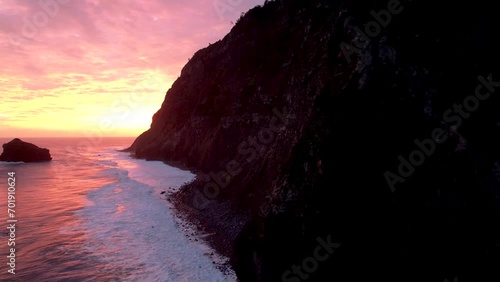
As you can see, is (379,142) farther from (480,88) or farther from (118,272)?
(118,272)

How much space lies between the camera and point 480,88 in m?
8.84

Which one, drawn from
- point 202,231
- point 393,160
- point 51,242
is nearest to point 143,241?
point 202,231

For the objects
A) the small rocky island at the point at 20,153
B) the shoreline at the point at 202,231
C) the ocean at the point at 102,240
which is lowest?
the shoreline at the point at 202,231

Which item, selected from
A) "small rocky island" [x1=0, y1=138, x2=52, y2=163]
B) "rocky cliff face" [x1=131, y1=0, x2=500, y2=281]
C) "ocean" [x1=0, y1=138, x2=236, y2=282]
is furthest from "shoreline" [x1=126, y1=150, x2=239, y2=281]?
"small rocky island" [x1=0, y1=138, x2=52, y2=163]

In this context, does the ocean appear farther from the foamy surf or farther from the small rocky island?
the small rocky island

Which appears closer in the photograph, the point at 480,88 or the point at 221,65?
the point at 480,88

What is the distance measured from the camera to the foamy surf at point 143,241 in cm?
1498

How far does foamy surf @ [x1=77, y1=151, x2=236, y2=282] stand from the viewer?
15.0 m

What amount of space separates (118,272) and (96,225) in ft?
29.0

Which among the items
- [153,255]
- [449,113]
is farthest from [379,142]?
[153,255]

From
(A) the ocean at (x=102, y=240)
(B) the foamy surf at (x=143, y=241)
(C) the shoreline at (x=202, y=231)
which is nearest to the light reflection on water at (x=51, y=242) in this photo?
(A) the ocean at (x=102, y=240)

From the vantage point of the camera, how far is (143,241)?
19.1m

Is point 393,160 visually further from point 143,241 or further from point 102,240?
point 102,240

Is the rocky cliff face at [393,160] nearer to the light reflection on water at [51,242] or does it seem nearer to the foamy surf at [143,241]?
the foamy surf at [143,241]
